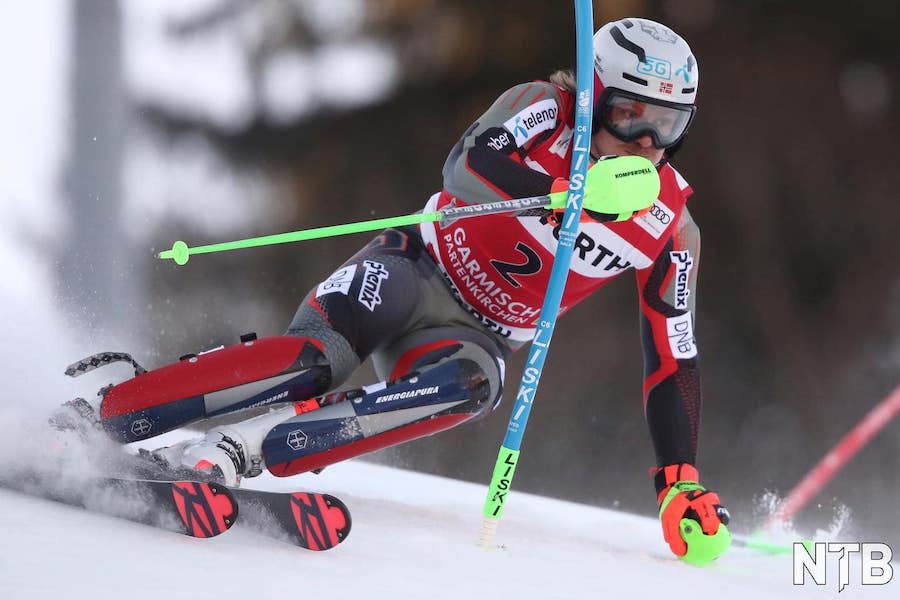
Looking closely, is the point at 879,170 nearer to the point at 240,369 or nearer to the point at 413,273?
the point at 413,273

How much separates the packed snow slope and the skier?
23 cm

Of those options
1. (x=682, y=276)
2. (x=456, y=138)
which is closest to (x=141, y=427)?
(x=682, y=276)

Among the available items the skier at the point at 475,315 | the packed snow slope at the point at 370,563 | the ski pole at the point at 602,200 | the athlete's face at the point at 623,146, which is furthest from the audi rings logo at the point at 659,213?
the packed snow slope at the point at 370,563

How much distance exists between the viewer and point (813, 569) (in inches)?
102

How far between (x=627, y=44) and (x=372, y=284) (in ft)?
2.96

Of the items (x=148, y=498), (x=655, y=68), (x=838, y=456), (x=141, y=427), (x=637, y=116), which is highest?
(x=655, y=68)

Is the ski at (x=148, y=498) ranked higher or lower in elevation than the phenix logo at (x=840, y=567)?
higher

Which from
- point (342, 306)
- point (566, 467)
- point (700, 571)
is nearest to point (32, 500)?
point (342, 306)

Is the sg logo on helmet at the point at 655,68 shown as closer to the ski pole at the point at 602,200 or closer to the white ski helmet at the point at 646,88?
the white ski helmet at the point at 646,88

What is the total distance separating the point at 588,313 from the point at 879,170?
1.26 meters

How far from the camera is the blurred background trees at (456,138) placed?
12.6 ft

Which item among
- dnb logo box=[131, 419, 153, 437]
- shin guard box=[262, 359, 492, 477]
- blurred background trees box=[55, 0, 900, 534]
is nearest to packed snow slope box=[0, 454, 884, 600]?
shin guard box=[262, 359, 492, 477]

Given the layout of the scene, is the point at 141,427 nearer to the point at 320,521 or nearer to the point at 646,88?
the point at 320,521

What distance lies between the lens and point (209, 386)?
88.6 inches
